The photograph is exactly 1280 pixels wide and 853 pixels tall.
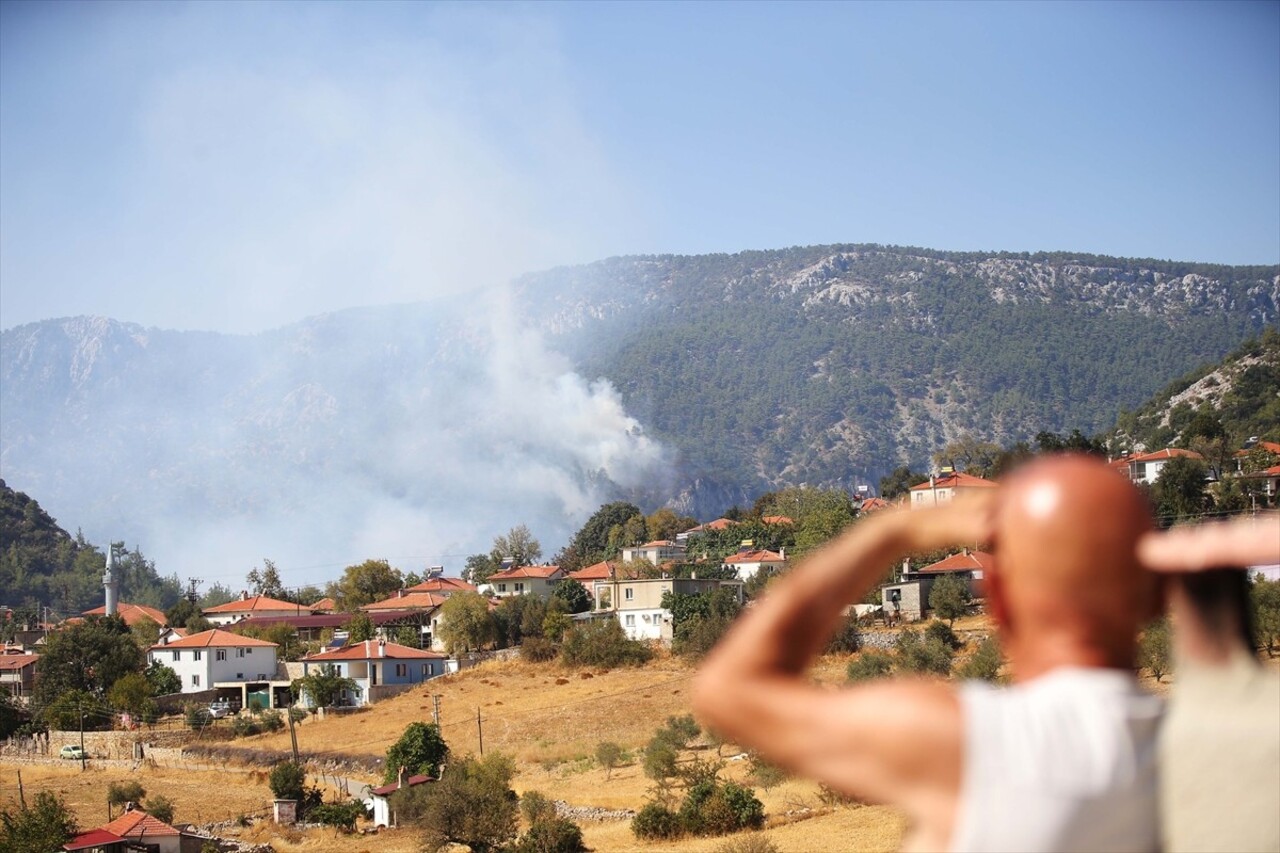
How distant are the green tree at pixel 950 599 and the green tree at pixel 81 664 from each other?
4392cm

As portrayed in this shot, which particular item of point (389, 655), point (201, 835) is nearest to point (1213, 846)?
point (201, 835)

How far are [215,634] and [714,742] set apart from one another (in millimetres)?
43839

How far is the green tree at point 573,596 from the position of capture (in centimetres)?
8231

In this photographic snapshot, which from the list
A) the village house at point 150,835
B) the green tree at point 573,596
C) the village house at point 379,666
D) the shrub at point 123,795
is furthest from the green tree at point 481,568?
the village house at point 150,835

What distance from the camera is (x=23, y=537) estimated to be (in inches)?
6737

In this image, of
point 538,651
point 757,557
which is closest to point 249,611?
point 538,651

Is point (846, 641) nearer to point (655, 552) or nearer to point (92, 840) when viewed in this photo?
point (92, 840)

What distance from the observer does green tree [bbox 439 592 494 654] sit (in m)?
77.3

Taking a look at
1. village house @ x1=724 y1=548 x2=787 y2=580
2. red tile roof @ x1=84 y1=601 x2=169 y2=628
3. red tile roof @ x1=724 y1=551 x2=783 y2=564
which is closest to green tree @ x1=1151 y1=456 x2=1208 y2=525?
village house @ x1=724 y1=548 x2=787 y2=580

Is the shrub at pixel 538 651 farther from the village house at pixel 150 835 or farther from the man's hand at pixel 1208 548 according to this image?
the man's hand at pixel 1208 548

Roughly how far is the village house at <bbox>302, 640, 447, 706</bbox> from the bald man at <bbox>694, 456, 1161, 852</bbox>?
226ft

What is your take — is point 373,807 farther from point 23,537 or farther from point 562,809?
point 23,537

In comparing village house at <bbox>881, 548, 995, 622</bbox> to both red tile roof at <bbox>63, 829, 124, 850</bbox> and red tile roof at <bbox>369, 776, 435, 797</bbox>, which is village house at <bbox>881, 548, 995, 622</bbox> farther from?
red tile roof at <bbox>63, 829, 124, 850</bbox>

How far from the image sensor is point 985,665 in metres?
38.9
